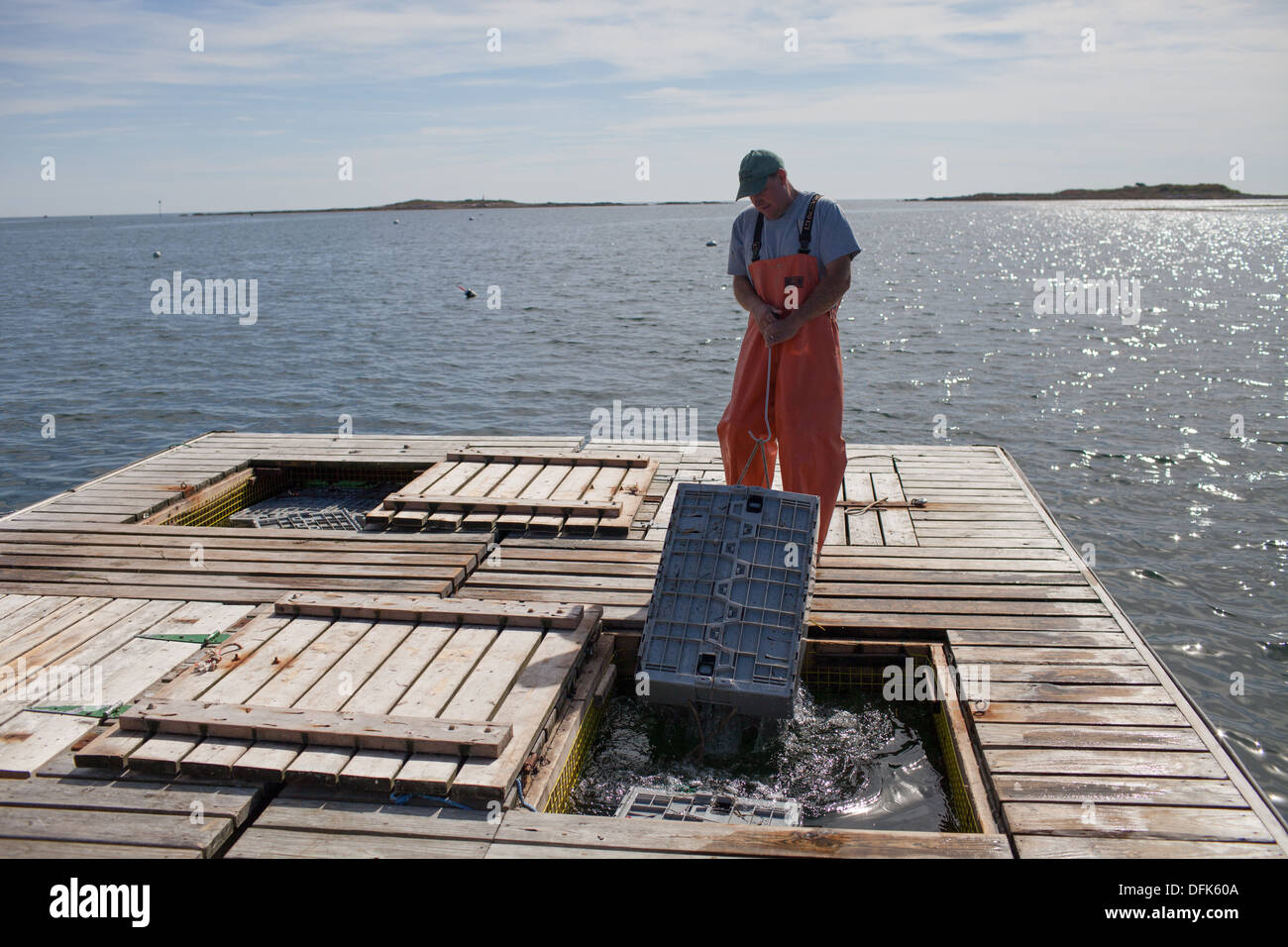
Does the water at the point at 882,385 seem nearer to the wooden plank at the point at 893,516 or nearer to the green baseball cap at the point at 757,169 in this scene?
the wooden plank at the point at 893,516

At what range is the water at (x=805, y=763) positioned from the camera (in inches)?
171

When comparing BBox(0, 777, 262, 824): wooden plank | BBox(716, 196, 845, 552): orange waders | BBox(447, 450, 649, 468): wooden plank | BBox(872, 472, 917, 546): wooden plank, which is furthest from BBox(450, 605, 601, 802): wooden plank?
BBox(447, 450, 649, 468): wooden plank

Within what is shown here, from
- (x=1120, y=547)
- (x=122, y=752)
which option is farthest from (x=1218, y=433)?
(x=122, y=752)

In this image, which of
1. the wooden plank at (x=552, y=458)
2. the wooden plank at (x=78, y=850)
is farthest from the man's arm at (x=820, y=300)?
the wooden plank at (x=78, y=850)

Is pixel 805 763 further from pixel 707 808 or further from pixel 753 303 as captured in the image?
pixel 753 303

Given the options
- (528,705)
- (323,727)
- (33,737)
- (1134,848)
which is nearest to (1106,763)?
(1134,848)

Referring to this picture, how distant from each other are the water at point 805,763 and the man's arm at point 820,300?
187 cm

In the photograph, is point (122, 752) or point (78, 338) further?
point (78, 338)

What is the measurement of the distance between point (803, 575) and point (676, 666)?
74cm

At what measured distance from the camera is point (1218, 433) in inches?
566

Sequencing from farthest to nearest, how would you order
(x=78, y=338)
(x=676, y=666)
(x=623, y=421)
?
(x=78, y=338), (x=623, y=421), (x=676, y=666)

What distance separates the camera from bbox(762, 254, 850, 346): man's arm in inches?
195

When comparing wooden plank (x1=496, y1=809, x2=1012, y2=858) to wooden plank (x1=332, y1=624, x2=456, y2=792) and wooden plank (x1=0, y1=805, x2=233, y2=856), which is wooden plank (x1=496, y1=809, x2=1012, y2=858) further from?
wooden plank (x1=0, y1=805, x2=233, y2=856)
